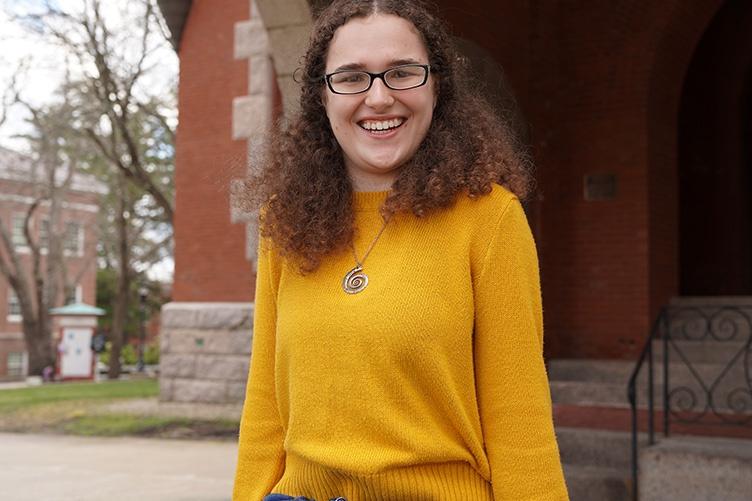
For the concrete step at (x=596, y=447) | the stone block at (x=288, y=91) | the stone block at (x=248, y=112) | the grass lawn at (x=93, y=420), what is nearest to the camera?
the stone block at (x=288, y=91)

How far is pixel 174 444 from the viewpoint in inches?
377

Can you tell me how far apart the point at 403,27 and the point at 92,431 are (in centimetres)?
989

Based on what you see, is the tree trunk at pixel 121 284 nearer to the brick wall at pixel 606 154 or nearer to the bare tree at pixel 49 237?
the bare tree at pixel 49 237

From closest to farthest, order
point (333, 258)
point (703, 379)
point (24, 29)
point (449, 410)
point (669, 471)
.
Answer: point (449, 410) → point (333, 258) → point (669, 471) → point (703, 379) → point (24, 29)

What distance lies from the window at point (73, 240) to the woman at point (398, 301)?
3548 cm

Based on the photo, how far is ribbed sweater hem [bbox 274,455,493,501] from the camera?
5.63ft

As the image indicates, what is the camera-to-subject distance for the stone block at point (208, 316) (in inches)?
452

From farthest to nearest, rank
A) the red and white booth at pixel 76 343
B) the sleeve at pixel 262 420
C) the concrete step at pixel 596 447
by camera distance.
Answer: the red and white booth at pixel 76 343 → the concrete step at pixel 596 447 → the sleeve at pixel 262 420

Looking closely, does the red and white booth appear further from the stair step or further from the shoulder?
the shoulder

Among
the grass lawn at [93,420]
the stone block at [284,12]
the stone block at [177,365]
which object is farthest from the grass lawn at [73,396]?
the stone block at [284,12]

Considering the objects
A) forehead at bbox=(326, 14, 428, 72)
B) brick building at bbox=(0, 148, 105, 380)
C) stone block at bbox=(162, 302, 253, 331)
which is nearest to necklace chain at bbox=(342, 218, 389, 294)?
forehead at bbox=(326, 14, 428, 72)

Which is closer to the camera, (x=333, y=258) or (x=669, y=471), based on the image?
(x=333, y=258)

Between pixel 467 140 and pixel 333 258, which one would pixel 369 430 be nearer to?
pixel 333 258

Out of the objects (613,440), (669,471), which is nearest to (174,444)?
(613,440)
